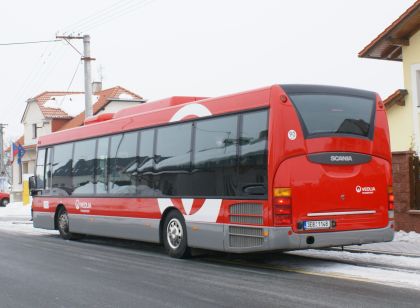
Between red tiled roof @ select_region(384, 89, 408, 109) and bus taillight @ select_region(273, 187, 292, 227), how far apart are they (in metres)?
11.5

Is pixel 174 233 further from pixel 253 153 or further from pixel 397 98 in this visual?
pixel 397 98

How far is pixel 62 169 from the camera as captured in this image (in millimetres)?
16297

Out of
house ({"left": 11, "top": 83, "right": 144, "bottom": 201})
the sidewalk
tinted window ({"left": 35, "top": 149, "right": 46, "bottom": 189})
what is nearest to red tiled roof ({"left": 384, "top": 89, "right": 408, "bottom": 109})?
the sidewalk

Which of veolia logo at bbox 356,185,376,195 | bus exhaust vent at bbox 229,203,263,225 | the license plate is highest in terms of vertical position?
veolia logo at bbox 356,185,376,195

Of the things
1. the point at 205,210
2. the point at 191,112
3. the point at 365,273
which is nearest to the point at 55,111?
the point at 191,112

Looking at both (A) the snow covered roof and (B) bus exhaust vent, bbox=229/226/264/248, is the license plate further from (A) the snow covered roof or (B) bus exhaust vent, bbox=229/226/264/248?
(A) the snow covered roof

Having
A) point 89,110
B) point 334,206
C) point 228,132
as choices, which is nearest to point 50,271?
point 228,132

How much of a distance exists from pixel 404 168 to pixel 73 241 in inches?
328

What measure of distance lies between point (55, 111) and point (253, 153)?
45669mm

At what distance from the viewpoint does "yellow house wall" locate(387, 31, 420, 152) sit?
758 inches

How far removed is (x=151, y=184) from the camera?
12195 mm

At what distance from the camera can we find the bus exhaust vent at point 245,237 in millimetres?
9211

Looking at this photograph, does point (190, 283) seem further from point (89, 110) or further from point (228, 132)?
point (89, 110)

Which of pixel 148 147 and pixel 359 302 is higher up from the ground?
pixel 148 147
